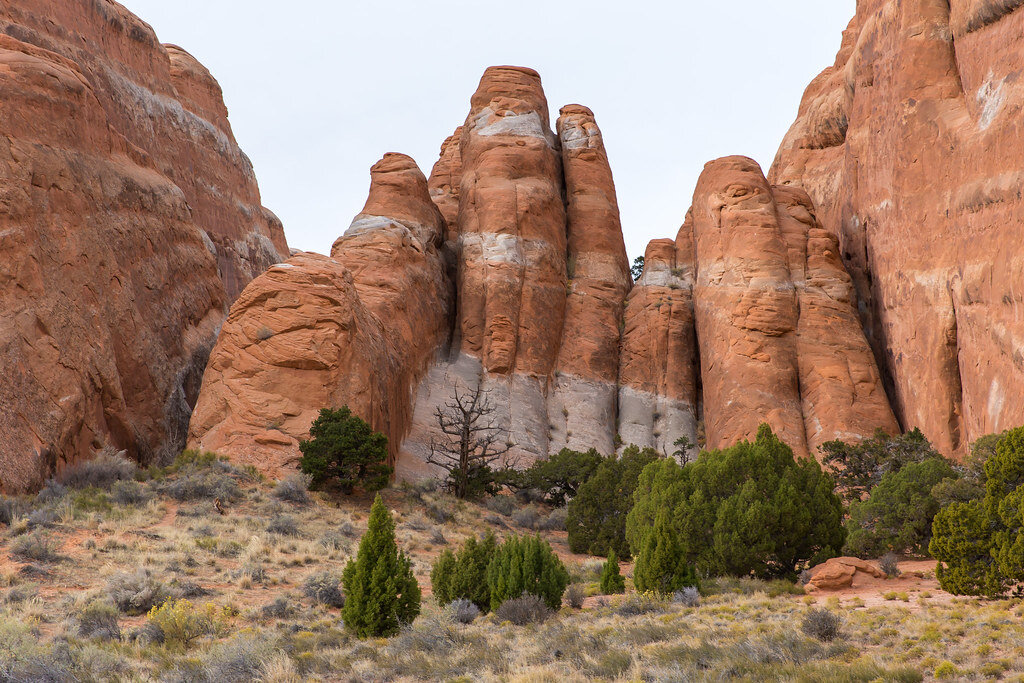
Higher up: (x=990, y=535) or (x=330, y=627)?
(x=990, y=535)

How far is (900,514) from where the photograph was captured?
1984 cm

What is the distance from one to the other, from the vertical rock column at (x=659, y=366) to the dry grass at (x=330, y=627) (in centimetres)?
2127

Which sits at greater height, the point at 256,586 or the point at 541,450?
the point at 541,450

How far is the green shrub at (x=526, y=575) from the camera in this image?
15.4 meters

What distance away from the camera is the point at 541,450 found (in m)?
38.9

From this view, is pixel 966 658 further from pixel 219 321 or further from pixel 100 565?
pixel 219 321

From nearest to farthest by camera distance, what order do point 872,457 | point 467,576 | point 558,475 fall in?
point 467,576 → point 872,457 → point 558,475

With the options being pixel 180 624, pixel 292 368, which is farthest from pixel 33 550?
pixel 292 368

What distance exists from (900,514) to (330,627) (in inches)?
535

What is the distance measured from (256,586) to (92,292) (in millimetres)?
13739

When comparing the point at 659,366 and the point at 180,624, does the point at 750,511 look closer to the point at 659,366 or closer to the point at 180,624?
the point at 180,624

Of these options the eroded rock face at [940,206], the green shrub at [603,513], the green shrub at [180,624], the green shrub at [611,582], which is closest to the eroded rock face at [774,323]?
the eroded rock face at [940,206]

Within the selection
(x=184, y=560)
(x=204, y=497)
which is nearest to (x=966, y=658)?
(x=184, y=560)

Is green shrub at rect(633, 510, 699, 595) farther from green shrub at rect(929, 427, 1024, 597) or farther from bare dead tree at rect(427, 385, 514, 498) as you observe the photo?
bare dead tree at rect(427, 385, 514, 498)
